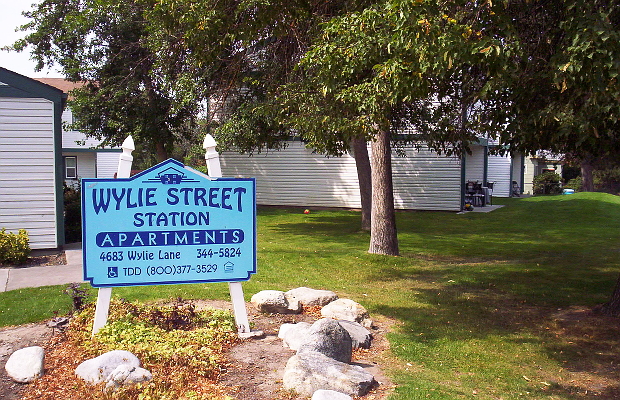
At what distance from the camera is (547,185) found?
3881 cm

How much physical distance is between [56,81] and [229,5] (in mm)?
33423

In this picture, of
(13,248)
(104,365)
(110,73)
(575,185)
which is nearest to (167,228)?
(104,365)

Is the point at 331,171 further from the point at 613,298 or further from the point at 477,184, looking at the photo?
the point at 613,298

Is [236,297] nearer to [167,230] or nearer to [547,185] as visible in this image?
[167,230]

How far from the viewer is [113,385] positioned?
456 cm

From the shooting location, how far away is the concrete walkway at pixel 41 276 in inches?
368

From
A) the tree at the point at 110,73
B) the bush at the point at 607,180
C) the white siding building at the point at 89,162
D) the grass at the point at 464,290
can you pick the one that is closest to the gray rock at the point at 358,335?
the grass at the point at 464,290

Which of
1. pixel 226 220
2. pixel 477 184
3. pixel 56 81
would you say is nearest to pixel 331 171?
pixel 477 184

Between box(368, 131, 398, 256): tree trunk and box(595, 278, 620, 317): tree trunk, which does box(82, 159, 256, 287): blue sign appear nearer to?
box(595, 278, 620, 317): tree trunk

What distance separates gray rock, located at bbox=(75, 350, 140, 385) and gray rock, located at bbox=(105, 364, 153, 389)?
5 cm

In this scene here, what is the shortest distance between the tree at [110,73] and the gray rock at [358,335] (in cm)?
1280

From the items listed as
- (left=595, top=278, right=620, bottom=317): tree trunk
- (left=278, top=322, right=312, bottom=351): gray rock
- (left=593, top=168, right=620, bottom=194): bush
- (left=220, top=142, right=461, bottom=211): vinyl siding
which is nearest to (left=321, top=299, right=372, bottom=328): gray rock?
(left=278, top=322, right=312, bottom=351): gray rock

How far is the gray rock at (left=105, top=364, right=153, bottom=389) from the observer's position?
4.61m

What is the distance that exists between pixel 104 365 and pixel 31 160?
8493 millimetres
